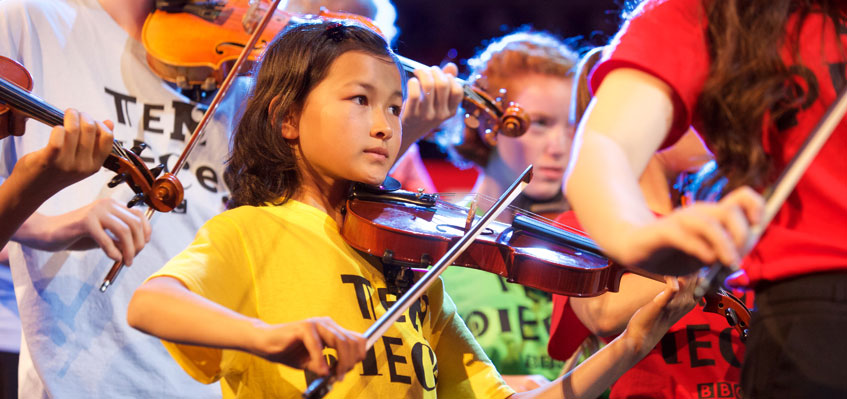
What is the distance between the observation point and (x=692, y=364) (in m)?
1.41

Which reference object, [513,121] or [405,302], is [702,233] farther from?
[513,121]

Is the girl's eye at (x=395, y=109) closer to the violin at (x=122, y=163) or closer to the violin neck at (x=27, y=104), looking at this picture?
the violin at (x=122, y=163)

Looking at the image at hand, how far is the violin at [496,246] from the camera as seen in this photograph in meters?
1.22

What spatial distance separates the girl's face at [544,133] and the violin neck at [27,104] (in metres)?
1.37

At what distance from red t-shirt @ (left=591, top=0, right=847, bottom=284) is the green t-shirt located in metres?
1.29

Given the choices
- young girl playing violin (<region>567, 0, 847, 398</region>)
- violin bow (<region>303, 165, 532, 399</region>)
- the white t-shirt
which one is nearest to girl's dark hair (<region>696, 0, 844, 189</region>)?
young girl playing violin (<region>567, 0, 847, 398</region>)

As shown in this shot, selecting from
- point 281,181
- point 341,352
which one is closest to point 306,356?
point 341,352

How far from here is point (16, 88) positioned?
116cm

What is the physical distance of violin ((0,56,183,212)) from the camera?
3.80 ft

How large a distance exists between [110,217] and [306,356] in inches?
31.9

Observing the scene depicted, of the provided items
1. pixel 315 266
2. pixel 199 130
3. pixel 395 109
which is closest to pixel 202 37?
pixel 199 130

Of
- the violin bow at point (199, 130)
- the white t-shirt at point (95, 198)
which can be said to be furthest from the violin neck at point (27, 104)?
the white t-shirt at point (95, 198)

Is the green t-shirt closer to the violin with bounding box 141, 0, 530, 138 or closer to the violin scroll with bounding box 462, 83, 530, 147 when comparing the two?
the violin scroll with bounding box 462, 83, 530, 147

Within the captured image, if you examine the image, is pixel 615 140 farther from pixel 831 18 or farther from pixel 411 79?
pixel 411 79
